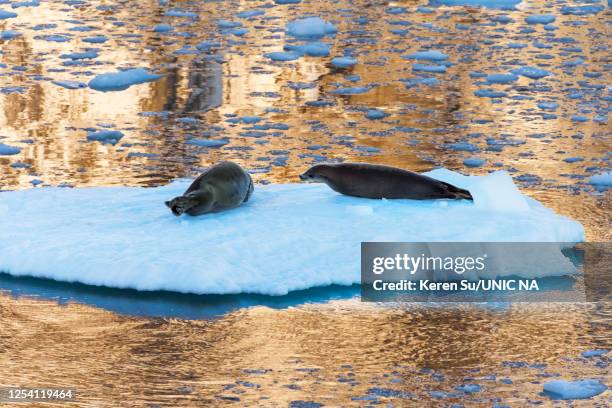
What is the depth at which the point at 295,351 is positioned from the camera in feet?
16.0

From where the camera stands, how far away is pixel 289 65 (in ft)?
35.9

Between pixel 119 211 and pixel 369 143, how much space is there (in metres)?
2.24

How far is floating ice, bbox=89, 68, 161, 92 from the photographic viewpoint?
32.8 feet

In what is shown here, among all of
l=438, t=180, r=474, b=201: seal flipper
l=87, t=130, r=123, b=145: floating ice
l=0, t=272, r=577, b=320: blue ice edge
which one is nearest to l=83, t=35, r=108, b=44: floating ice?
l=87, t=130, r=123, b=145: floating ice

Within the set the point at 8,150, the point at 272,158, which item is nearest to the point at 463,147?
the point at 272,158

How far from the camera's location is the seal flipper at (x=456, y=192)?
6469 mm

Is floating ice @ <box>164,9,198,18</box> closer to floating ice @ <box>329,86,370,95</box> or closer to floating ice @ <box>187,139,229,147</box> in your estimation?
floating ice @ <box>329,86,370,95</box>

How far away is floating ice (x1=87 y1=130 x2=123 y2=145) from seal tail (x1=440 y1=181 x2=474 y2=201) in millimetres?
2652

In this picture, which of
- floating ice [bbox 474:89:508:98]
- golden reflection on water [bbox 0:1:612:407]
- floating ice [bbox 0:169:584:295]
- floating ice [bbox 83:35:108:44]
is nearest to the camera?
golden reflection on water [bbox 0:1:612:407]

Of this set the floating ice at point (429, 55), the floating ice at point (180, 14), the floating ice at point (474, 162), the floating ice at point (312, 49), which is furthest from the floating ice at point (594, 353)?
the floating ice at point (180, 14)

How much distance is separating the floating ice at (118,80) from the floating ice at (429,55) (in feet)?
7.11

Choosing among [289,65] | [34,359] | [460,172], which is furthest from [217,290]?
[289,65]

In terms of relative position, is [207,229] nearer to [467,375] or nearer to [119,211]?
[119,211]

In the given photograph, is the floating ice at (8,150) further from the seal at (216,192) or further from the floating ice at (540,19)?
the floating ice at (540,19)
